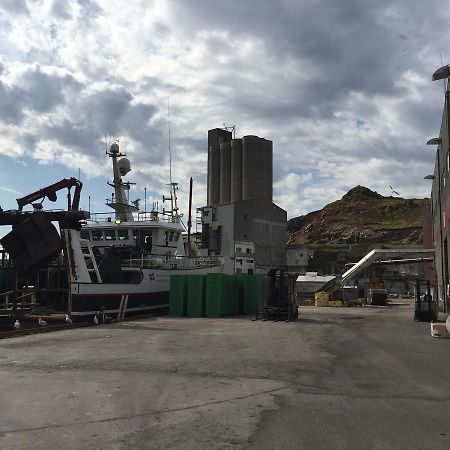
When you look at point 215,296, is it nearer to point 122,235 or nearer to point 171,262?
point 171,262

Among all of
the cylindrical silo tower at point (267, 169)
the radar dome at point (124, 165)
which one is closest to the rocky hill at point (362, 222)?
the cylindrical silo tower at point (267, 169)

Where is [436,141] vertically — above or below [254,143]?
below

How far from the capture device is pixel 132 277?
26.3m

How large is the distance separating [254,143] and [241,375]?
93311 millimetres

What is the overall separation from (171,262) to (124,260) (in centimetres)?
270

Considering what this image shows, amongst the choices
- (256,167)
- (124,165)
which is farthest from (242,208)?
(124,165)

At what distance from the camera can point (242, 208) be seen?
75062mm

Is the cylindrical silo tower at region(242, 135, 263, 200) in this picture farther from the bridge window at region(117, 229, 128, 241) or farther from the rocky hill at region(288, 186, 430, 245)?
the bridge window at region(117, 229, 128, 241)

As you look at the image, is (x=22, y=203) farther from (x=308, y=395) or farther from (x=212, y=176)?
(x=212, y=176)

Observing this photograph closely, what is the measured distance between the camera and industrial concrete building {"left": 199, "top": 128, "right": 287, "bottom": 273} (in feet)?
240

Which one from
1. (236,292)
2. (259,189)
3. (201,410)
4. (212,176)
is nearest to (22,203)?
(236,292)

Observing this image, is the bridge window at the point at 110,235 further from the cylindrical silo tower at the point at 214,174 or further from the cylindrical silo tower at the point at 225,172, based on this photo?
the cylindrical silo tower at the point at 214,174

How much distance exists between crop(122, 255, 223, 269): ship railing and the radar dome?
770cm

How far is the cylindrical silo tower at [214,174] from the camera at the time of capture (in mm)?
106500
